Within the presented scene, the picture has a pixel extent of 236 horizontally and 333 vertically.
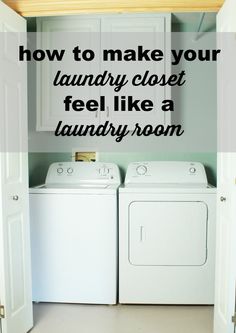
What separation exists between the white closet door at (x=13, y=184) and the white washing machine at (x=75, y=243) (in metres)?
0.32

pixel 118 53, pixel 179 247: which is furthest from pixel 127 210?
pixel 118 53

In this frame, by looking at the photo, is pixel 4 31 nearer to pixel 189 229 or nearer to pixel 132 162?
pixel 132 162

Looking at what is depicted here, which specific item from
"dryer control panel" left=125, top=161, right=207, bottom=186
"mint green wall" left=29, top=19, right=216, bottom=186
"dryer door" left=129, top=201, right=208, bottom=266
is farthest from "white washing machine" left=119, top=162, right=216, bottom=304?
"mint green wall" left=29, top=19, right=216, bottom=186

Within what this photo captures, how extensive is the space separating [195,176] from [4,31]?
5.97 feet

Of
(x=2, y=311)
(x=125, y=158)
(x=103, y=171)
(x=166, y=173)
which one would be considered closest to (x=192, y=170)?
(x=166, y=173)

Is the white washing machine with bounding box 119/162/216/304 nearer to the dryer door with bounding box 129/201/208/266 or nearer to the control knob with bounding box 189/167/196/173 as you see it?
the dryer door with bounding box 129/201/208/266

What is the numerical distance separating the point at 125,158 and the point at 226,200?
124 centimetres

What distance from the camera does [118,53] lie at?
2.39 metres

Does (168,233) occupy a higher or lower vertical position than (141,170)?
lower

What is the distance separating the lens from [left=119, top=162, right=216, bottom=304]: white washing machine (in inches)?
85.7

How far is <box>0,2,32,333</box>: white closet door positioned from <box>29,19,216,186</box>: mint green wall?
886 mm

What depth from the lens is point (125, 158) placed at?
272 centimetres

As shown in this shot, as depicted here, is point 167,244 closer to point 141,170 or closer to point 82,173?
point 141,170

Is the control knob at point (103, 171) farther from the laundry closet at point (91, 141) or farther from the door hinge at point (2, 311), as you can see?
the door hinge at point (2, 311)
